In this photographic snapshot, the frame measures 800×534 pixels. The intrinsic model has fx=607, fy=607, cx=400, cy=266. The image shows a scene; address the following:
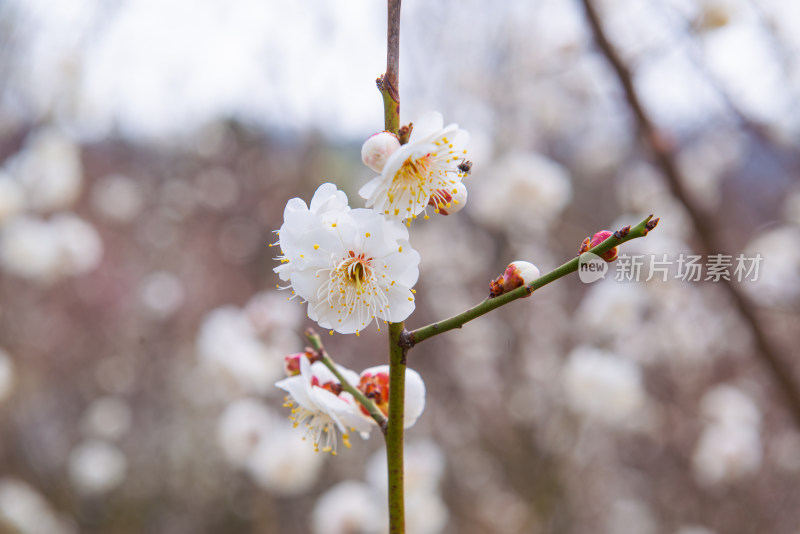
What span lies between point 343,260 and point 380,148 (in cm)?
18

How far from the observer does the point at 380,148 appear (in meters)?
0.68

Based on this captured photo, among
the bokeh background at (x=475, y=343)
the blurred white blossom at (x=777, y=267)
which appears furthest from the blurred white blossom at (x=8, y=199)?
the blurred white blossom at (x=777, y=267)

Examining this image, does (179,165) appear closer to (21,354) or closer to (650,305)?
(21,354)

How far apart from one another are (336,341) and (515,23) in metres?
3.00

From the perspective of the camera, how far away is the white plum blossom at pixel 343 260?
742mm

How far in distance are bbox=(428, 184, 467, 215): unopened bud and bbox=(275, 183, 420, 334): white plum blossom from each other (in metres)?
0.08

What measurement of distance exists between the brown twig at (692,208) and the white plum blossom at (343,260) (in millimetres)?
924

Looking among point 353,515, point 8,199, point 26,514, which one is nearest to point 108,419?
point 26,514

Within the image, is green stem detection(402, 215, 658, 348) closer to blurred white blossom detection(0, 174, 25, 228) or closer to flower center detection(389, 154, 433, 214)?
flower center detection(389, 154, 433, 214)

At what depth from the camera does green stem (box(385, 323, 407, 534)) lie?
0.65 metres

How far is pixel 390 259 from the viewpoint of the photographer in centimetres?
77

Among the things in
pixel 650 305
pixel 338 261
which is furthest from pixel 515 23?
pixel 338 261

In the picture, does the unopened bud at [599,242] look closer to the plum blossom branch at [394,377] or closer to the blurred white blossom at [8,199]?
the plum blossom branch at [394,377]

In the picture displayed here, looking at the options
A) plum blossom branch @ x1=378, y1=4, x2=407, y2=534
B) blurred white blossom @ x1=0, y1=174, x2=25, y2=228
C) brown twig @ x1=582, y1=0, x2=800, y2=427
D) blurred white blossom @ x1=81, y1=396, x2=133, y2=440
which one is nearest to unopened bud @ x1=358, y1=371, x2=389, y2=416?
plum blossom branch @ x1=378, y1=4, x2=407, y2=534
